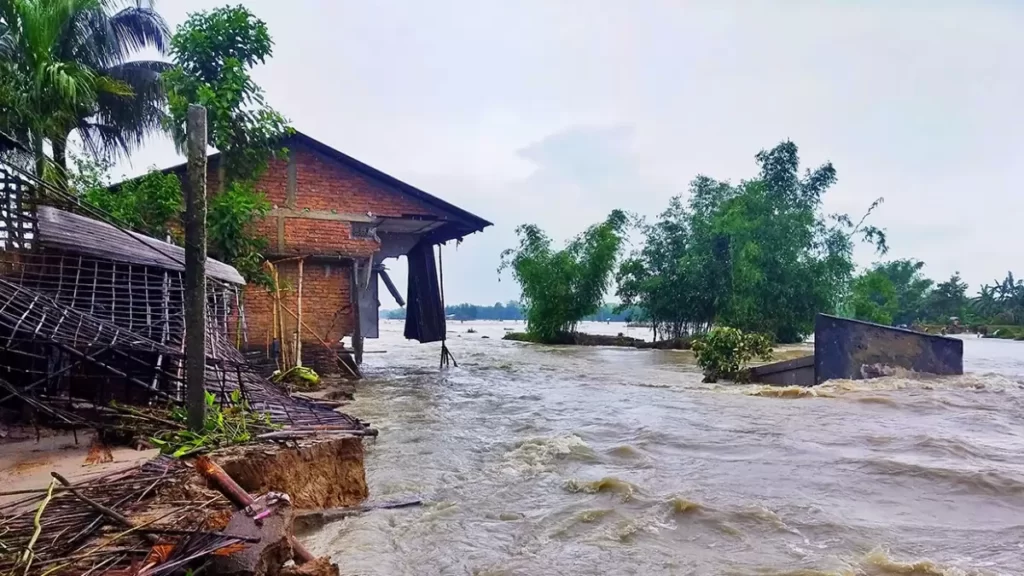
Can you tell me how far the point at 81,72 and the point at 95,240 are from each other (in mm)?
7315

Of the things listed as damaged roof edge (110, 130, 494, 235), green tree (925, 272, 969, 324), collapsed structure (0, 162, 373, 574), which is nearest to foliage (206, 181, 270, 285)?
damaged roof edge (110, 130, 494, 235)

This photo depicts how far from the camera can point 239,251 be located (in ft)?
35.4

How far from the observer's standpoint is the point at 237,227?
1052 cm

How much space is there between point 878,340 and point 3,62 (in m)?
15.9

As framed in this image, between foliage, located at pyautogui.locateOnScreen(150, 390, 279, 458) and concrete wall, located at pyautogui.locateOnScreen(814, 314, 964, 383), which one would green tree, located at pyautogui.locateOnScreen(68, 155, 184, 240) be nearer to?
foliage, located at pyautogui.locateOnScreen(150, 390, 279, 458)

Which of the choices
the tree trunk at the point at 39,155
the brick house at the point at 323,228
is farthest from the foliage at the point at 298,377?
the tree trunk at the point at 39,155

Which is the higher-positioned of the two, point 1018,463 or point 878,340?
point 878,340

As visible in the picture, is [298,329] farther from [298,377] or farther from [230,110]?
[230,110]

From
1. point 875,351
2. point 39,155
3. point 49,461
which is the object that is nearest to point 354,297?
point 39,155

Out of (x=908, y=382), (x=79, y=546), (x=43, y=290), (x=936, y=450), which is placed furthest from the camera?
(x=908, y=382)

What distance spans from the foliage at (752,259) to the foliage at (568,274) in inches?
Answer: 72.0

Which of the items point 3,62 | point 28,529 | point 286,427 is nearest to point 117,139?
point 3,62

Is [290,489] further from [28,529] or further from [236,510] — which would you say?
[28,529]

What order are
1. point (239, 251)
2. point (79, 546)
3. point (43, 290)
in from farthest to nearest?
1. point (239, 251)
2. point (43, 290)
3. point (79, 546)
